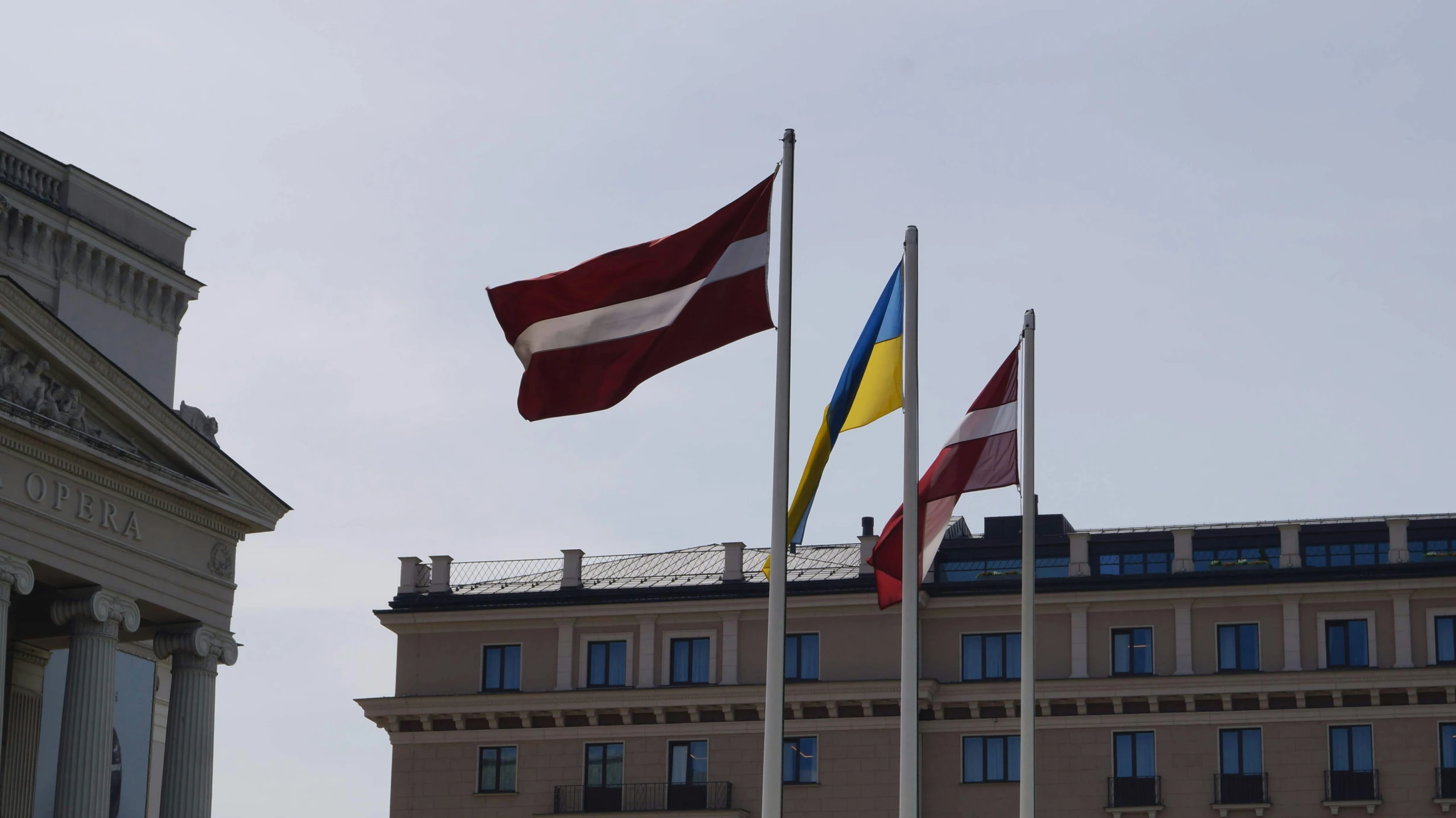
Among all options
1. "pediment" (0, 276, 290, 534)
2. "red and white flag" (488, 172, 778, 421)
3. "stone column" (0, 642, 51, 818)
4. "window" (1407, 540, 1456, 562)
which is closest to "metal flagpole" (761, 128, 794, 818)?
"red and white flag" (488, 172, 778, 421)

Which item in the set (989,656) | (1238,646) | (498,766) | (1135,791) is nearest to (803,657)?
(989,656)

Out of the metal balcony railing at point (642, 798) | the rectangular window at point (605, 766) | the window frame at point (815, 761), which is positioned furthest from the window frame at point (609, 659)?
the window frame at point (815, 761)

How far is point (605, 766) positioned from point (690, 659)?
4.85m

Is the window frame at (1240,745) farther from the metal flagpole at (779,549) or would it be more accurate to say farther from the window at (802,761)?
the metal flagpole at (779,549)

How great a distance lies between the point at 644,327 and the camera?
1152 inches

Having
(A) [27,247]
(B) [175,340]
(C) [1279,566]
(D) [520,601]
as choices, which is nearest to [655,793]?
(D) [520,601]

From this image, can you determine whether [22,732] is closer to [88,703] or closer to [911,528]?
[88,703]

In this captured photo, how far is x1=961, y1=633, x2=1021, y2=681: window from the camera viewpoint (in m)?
79.0

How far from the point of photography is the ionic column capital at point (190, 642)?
141 feet

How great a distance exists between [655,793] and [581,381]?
5299cm

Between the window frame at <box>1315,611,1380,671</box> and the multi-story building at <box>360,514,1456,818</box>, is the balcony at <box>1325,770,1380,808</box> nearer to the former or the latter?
the multi-story building at <box>360,514,1456,818</box>

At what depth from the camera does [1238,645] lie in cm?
7750

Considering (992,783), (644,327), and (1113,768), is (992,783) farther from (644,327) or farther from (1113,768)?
(644,327)

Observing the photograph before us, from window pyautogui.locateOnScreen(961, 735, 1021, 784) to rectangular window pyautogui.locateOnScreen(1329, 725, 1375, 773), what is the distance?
34.2 feet
